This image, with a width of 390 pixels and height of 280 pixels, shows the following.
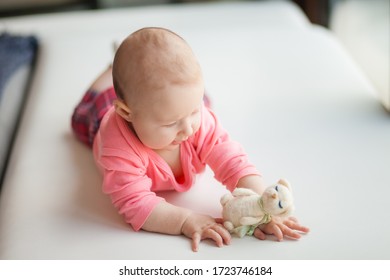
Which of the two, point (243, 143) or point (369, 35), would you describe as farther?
point (369, 35)

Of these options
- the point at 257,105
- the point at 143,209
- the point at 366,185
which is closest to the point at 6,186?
the point at 143,209

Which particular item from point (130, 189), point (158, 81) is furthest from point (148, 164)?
point (158, 81)

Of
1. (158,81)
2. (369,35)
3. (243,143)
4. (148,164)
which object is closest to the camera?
(158,81)

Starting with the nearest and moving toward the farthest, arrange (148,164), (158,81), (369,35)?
(158,81), (148,164), (369,35)

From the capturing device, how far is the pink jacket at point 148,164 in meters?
0.85

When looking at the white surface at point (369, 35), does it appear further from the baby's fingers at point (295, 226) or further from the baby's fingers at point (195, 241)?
the baby's fingers at point (195, 241)

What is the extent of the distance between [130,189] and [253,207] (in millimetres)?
199

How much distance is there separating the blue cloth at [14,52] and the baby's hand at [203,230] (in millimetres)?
762

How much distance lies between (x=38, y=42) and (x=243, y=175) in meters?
0.92

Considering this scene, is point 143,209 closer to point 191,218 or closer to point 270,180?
point 191,218

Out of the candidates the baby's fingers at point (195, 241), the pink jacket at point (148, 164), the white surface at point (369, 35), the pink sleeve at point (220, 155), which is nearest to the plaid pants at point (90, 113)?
the pink jacket at point (148, 164)

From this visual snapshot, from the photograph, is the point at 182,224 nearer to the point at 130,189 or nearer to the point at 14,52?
the point at 130,189

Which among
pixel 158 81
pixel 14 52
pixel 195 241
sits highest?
pixel 158 81

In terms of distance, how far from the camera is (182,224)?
84 cm
